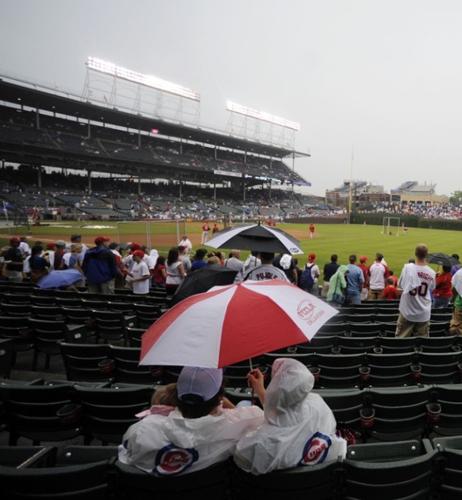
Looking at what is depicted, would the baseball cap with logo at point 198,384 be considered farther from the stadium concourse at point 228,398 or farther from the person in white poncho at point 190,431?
the stadium concourse at point 228,398

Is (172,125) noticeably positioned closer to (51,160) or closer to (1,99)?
(51,160)

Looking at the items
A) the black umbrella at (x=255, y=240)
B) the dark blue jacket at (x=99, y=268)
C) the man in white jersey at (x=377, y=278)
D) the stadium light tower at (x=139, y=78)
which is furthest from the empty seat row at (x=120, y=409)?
the stadium light tower at (x=139, y=78)

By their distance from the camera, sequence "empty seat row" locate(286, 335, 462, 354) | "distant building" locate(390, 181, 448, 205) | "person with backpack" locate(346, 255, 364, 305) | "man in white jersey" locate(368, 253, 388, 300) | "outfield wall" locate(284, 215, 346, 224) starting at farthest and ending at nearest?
"distant building" locate(390, 181, 448, 205), "outfield wall" locate(284, 215, 346, 224), "man in white jersey" locate(368, 253, 388, 300), "person with backpack" locate(346, 255, 364, 305), "empty seat row" locate(286, 335, 462, 354)

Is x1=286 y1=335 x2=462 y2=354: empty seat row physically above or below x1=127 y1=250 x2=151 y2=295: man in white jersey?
below

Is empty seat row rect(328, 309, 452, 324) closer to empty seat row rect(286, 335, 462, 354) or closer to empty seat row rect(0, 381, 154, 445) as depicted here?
empty seat row rect(286, 335, 462, 354)

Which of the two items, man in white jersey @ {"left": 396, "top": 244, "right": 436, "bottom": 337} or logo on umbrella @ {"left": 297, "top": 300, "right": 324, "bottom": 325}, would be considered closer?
logo on umbrella @ {"left": 297, "top": 300, "right": 324, "bottom": 325}

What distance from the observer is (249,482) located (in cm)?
229

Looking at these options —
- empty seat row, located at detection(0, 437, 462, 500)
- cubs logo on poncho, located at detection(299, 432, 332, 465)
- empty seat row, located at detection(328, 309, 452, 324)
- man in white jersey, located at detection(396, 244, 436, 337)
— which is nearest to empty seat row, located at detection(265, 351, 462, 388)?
man in white jersey, located at detection(396, 244, 436, 337)

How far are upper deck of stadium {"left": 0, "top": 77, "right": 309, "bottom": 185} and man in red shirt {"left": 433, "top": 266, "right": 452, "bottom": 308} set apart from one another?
2025 inches

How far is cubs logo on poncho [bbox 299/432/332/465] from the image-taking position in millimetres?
2281

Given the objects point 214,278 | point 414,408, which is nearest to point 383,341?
point 414,408

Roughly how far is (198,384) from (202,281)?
1.60m

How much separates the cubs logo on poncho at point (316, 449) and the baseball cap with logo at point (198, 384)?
592mm

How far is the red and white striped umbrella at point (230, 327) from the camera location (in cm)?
228
